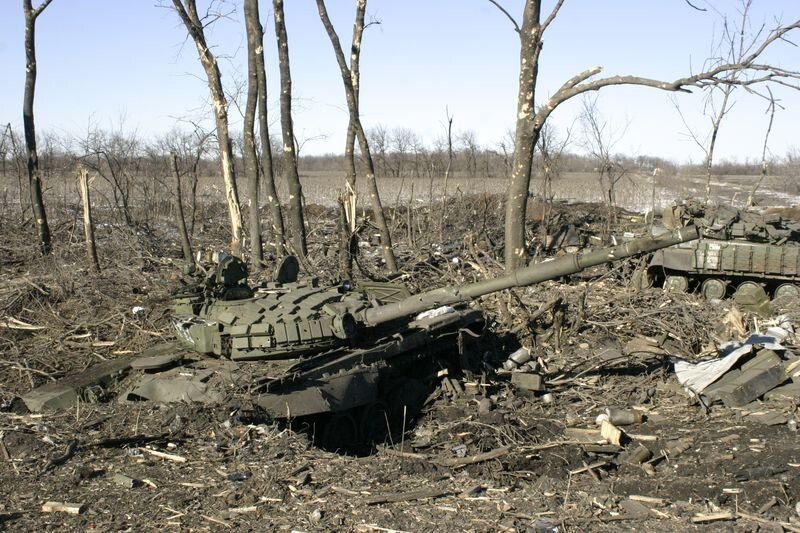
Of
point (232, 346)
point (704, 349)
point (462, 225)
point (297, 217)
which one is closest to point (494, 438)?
point (232, 346)

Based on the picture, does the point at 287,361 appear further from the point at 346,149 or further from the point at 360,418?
the point at 346,149

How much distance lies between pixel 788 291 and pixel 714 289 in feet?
5.20

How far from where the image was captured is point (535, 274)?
28.2 feet

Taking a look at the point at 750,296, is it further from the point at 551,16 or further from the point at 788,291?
the point at 551,16

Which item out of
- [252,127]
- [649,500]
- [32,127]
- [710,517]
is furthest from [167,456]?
[32,127]

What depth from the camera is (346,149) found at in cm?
1819

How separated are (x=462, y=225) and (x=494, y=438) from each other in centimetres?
1700

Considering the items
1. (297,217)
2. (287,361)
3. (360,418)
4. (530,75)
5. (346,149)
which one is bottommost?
(360,418)

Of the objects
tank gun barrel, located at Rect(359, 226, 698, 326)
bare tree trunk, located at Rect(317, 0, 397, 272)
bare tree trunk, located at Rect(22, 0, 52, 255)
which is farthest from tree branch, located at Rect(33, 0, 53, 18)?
tank gun barrel, located at Rect(359, 226, 698, 326)

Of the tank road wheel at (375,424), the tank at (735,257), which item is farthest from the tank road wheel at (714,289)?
the tank road wheel at (375,424)

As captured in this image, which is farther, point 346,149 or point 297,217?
point 346,149

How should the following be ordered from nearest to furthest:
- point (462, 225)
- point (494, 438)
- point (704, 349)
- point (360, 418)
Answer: point (494, 438)
point (360, 418)
point (704, 349)
point (462, 225)

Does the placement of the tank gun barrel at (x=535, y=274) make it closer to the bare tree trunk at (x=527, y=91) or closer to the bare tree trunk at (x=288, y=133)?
the bare tree trunk at (x=527, y=91)

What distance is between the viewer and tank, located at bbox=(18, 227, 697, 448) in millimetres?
8523
